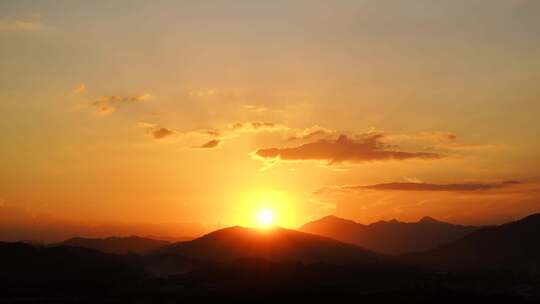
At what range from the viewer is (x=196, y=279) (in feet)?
447

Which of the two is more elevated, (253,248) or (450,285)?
(253,248)

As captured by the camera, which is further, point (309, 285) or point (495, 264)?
point (495, 264)

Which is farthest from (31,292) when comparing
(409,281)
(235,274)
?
(409,281)

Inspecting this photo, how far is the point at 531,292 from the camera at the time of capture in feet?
395

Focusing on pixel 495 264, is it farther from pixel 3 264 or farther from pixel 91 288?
pixel 3 264

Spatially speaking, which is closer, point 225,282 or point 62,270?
point 225,282

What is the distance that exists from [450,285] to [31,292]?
3509 inches

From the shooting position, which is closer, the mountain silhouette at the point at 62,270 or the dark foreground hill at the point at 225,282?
the dark foreground hill at the point at 225,282

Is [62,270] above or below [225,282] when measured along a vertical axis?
above

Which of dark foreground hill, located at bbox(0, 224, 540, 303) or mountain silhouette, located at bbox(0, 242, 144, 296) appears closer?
dark foreground hill, located at bbox(0, 224, 540, 303)

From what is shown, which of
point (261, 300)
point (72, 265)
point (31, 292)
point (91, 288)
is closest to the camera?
point (261, 300)

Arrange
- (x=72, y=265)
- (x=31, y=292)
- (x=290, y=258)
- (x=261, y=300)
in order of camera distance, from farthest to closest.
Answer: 1. (x=290, y=258)
2. (x=72, y=265)
3. (x=31, y=292)
4. (x=261, y=300)

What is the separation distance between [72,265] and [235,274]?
46297 millimetres

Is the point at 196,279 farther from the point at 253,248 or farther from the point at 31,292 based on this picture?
the point at 253,248
